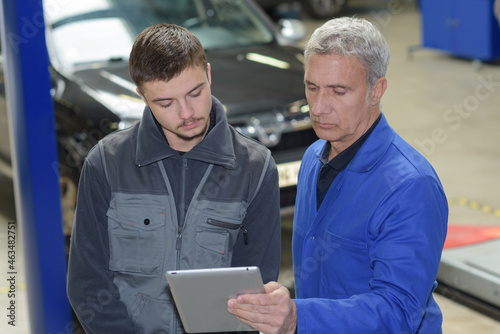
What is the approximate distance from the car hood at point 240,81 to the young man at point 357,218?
2.27m

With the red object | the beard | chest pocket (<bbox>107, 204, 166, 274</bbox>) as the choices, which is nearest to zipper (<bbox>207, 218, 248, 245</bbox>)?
chest pocket (<bbox>107, 204, 166, 274</bbox>)

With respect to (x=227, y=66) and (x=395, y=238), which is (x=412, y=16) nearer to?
(x=227, y=66)

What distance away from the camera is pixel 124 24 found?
16.4 ft

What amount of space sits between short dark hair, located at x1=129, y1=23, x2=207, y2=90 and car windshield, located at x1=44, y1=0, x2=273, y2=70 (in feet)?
9.51

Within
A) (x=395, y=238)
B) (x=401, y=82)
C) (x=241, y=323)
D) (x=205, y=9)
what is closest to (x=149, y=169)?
(x=241, y=323)

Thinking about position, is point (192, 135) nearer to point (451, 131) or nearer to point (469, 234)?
point (469, 234)

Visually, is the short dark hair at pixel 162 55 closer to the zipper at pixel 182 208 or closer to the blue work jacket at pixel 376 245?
the zipper at pixel 182 208

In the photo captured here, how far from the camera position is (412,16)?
14008mm

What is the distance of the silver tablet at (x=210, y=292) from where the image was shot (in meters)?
1.64

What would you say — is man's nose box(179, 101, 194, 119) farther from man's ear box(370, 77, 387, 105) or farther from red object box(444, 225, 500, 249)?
red object box(444, 225, 500, 249)

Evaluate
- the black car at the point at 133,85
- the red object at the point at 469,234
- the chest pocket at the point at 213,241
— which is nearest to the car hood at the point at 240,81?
Result: the black car at the point at 133,85

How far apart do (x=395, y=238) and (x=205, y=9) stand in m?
3.93

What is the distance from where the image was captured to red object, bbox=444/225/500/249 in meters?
4.65

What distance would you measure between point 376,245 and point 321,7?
39.9 feet
